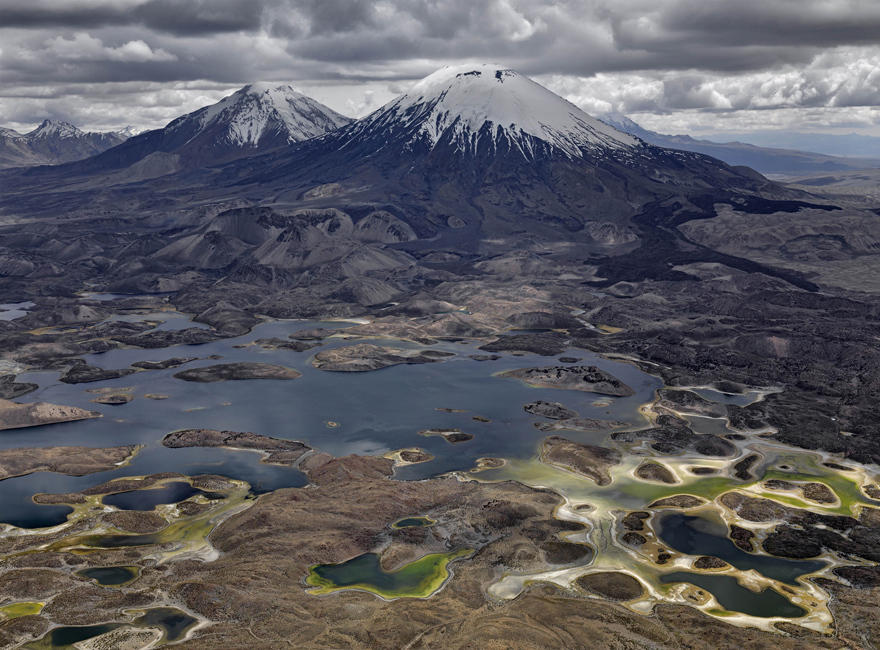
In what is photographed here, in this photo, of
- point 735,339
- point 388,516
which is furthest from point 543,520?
point 735,339

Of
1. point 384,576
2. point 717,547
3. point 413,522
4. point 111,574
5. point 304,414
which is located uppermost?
point 111,574

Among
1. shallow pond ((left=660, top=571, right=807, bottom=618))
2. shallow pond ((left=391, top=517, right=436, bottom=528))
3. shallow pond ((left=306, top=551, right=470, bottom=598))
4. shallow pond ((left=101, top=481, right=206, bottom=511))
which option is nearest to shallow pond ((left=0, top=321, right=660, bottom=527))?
shallow pond ((left=101, top=481, right=206, bottom=511))

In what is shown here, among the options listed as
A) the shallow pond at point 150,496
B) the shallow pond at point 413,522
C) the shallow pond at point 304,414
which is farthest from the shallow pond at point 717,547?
the shallow pond at point 150,496

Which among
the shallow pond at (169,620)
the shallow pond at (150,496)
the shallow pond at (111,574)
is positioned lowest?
the shallow pond at (150,496)

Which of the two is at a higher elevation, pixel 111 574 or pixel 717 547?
pixel 111 574

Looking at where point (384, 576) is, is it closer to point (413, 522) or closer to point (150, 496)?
point (413, 522)

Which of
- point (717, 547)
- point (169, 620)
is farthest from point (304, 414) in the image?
point (717, 547)

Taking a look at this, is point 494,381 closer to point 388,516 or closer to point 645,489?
point 645,489

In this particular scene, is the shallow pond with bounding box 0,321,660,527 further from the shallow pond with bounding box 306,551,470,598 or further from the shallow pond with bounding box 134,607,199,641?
the shallow pond with bounding box 134,607,199,641

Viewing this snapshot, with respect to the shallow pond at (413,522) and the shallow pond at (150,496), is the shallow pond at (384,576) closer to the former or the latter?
the shallow pond at (413,522)

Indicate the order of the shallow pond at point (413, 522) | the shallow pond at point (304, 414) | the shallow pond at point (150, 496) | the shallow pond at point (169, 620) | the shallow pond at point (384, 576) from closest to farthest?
the shallow pond at point (169, 620) < the shallow pond at point (384, 576) < the shallow pond at point (413, 522) < the shallow pond at point (150, 496) < the shallow pond at point (304, 414)

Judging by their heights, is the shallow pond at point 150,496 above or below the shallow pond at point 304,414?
above
